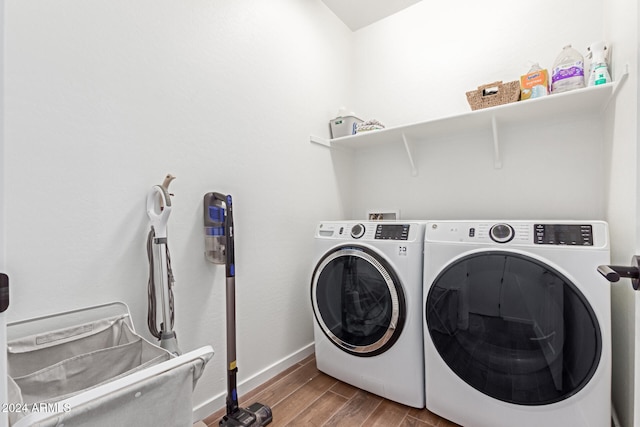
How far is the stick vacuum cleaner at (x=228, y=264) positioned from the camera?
1339 mm

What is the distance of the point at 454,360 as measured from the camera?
1358mm

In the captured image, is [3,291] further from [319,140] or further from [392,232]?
[319,140]

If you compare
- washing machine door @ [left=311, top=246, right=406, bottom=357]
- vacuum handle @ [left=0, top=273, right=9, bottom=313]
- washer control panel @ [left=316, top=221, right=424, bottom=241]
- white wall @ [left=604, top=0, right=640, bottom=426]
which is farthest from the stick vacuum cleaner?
white wall @ [left=604, top=0, right=640, bottom=426]

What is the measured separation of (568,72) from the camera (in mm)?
1538

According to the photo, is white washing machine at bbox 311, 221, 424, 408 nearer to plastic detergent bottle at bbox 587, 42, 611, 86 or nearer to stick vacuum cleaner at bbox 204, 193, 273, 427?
stick vacuum cleaner at bbox 204, 193, 273, 427

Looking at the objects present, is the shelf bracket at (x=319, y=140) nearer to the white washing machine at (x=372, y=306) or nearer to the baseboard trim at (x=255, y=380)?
the white washing machine at (x=372, y=306)

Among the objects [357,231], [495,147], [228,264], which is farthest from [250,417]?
[495,147]

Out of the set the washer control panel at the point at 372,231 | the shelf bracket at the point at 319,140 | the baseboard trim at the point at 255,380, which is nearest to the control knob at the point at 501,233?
the washer control panel at the point at 372,231

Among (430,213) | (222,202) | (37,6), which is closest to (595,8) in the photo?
(430,213)

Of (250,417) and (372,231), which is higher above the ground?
(372,231)

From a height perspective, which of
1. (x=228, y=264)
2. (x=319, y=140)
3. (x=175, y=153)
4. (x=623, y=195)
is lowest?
(x=228, y=264)

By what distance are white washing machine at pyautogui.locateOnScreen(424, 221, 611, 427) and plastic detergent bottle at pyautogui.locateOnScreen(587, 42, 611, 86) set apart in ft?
2.63

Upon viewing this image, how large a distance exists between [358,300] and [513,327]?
73 centimetres

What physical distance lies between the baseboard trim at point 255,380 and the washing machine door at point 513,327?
3.21ft
